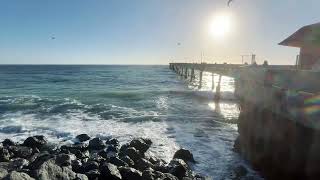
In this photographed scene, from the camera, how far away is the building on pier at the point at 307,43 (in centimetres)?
1947

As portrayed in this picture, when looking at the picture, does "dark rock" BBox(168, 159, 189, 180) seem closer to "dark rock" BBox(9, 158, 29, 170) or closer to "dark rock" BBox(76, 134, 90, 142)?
"dark rock" BBox(9, 158, 29, 170)

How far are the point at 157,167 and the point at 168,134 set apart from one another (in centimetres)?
720

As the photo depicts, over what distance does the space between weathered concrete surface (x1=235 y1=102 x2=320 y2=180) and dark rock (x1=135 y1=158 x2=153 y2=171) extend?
3868 millimetres

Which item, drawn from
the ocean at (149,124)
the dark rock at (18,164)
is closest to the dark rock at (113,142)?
the ocean at (149,124)

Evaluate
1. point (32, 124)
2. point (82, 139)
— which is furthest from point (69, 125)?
point (82, 139)

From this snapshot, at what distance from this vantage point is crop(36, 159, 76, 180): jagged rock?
378 inches

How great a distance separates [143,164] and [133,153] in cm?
116

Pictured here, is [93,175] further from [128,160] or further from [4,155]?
[4,155]

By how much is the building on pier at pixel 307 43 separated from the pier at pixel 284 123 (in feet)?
21.4

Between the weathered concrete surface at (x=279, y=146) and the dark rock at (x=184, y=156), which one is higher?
the weathered concrete surface at (x=279, y=146)

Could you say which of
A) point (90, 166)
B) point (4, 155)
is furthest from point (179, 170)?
point (4, 155)

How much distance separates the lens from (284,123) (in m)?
10.2

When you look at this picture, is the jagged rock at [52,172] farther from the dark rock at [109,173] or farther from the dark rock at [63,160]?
the dark rock at [63,160]

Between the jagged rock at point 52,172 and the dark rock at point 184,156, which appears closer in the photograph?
the jagged rock at point 52,172
